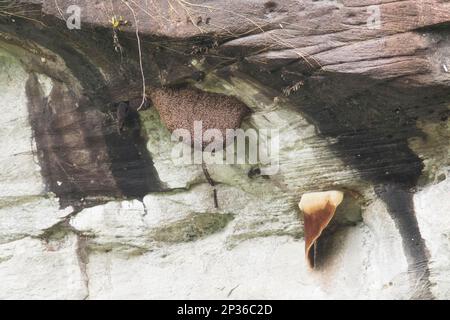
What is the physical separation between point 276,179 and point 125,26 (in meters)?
1.42

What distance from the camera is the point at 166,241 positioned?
14.7 ft

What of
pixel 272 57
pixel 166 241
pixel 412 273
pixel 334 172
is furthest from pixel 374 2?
pixel 166 241

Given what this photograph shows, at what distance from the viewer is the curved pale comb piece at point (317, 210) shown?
4.00 metres

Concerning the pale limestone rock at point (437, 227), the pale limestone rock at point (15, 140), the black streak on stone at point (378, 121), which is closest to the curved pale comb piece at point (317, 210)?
the black streak on stone at point (378, 121)

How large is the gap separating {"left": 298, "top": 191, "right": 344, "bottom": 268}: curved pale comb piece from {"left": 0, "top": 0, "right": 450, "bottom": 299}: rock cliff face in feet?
0.29

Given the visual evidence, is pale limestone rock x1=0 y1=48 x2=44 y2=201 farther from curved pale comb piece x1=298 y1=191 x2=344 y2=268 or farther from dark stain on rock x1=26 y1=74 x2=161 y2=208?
curved pale comb piece x1=298 y1=191 x2=344 y2=268

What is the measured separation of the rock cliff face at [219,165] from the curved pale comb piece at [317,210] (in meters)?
0.09

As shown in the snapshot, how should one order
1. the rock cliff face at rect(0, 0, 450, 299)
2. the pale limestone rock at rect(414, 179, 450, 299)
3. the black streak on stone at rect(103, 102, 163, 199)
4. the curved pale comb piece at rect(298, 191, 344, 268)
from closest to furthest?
the rock cliff face at rect(0, 0, 450, 299)
the pale limestone rock at rect(414, 179, 450, 299)
the curved pale comb piece at rect(298, 191, 344, 268)
the black streak on stone at rect(103, 102, 163, 199)

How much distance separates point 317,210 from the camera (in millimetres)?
4023

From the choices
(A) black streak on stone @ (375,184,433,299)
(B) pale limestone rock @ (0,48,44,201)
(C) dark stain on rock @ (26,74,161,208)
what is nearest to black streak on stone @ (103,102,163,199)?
(C) dark stain on rock @ (26,74,161,208)

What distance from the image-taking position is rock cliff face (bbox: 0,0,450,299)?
3467 millimetres

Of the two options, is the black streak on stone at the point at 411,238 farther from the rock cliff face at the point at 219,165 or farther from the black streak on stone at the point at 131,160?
the black streak on stone at the point at 131,160

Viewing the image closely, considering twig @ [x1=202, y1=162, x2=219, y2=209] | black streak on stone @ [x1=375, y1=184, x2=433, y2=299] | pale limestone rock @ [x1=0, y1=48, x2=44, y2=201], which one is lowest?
black streak on stone @ [x1=375, y1=184, x2=433, y2=299]

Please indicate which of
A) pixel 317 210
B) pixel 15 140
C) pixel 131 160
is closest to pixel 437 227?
pixel 317 210
